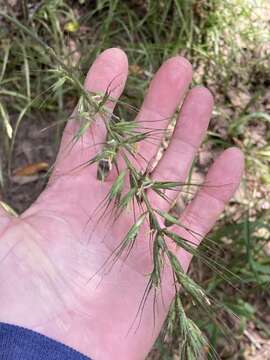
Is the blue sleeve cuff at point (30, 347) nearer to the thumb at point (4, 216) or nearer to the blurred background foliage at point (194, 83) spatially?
the thumb at point (4, 216)

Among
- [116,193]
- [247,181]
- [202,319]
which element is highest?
[116,193]

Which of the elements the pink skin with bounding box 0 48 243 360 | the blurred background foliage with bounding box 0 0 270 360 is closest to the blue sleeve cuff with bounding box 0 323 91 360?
the pink skin with bounding box 0 48 243 360

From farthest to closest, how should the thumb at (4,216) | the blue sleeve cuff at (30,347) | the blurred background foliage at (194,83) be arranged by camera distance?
the blurred background foliage at (194,83) → the thumb at (4,216) → the blue sleeve cuff at (30,347)

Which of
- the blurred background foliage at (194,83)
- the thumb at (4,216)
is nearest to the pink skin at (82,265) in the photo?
the thumb at (4,216)

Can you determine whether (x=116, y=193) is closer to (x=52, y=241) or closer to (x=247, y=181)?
(x=52, y=241)

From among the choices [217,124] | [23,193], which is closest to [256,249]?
[217,124]

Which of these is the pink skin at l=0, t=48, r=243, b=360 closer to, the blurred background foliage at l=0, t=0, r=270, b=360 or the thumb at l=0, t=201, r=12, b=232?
the thumb at l=0, t=201, r=12, b=232
